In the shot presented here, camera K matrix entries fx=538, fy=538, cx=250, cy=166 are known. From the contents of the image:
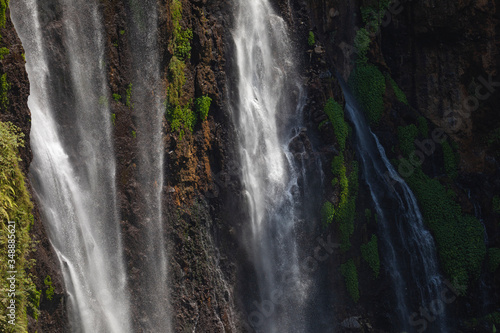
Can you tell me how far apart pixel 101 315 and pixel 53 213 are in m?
2.77

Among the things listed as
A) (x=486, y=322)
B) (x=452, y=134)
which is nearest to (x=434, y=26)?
(x=452, y=134)

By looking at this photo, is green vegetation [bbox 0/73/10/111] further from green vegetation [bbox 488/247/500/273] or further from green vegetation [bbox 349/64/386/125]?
green vegetation [bbox 488/247/500/273]

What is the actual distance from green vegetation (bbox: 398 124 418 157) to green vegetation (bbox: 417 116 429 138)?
1.49 feet

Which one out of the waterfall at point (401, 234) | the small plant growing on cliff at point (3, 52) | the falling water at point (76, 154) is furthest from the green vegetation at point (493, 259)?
the small plant growing on cliff at point (3, 52)

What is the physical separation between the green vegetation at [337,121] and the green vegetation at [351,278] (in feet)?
12.8

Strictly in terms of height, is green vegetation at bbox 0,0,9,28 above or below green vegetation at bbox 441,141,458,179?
above

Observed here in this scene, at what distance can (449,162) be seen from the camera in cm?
2216

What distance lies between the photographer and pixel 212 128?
16234 mm

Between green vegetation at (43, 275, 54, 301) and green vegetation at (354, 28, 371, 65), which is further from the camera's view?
green vegetation at (354, 28, 371, 65)

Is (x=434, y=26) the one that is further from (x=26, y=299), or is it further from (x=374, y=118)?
(x=26, y=299)

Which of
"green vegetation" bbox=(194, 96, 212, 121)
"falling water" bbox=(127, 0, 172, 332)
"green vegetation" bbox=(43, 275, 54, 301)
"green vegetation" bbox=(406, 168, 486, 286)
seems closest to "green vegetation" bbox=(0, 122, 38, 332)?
"green vegetation" bbox=(43, 275, 54, 301)

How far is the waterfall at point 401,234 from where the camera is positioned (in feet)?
62.4

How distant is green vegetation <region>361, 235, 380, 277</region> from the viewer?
60.8 feet

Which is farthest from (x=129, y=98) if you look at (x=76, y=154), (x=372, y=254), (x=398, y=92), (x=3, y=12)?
(x=398, y=92)
